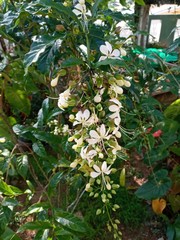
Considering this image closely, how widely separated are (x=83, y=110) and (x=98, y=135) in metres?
0.06

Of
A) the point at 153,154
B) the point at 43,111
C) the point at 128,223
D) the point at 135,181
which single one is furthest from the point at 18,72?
the point at 135,181

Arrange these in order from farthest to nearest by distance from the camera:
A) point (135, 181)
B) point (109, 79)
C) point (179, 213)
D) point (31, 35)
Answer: point (135, 181) < point (179, 213) < point (31, 35) < point (109, 79)

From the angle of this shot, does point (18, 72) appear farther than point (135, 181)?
No

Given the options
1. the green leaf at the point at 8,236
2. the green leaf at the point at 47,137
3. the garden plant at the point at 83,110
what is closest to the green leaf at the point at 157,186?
the garden plant at the point at 83,110

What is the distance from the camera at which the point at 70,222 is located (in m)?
0.76

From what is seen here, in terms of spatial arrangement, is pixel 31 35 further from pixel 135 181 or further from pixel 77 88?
pixel 135 181

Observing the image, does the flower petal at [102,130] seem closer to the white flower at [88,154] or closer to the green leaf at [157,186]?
the white flower at [88,154]

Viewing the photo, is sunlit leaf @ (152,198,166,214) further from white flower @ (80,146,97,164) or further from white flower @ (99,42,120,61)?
white flower @ (99,42,120,61)

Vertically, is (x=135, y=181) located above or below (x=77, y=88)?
below

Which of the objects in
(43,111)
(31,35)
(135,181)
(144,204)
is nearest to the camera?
(43,111)

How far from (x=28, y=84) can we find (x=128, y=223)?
94 cm

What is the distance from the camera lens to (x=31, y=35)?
104 centimetres

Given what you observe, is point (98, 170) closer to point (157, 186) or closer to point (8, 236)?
point (8, 236)

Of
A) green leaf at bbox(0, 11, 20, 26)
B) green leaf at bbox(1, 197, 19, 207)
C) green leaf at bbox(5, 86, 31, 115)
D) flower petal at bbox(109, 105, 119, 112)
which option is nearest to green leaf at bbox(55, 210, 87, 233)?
green leaf at bbox(1, 197, 19, 207)
